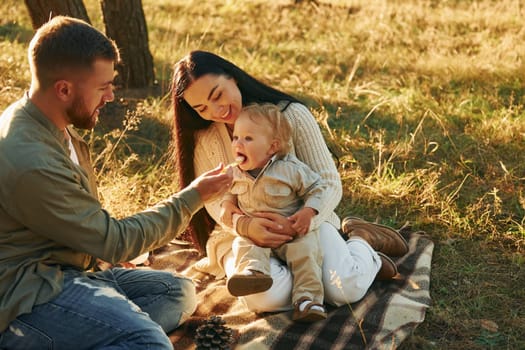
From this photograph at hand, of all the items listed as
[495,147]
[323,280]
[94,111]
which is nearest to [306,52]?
[495,147]

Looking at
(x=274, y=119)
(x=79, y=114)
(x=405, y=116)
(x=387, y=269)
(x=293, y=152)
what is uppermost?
(x=79, y=114)

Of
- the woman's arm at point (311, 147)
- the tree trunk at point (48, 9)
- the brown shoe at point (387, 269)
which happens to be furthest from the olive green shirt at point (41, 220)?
the tree trunk at point (48, 9)

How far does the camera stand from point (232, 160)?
425 cm

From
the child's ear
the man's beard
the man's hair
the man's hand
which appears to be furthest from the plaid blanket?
the man's hair

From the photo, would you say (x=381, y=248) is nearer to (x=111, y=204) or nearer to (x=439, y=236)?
(x=439, y=236)

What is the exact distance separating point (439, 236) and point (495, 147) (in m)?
1.50

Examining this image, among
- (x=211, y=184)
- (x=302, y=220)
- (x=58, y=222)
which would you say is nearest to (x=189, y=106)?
(x=211, y=184)

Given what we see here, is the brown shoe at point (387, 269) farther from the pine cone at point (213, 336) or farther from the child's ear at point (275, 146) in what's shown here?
the pine cone at point (213, 336)

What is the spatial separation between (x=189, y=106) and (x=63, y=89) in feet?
3.89

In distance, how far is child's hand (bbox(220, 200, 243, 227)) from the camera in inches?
156

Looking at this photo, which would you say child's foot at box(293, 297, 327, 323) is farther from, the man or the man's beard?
the man's beard

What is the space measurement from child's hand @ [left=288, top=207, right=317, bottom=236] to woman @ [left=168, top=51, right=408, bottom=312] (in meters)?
0.03

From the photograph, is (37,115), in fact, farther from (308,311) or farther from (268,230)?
(308,311)

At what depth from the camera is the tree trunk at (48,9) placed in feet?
18.9
